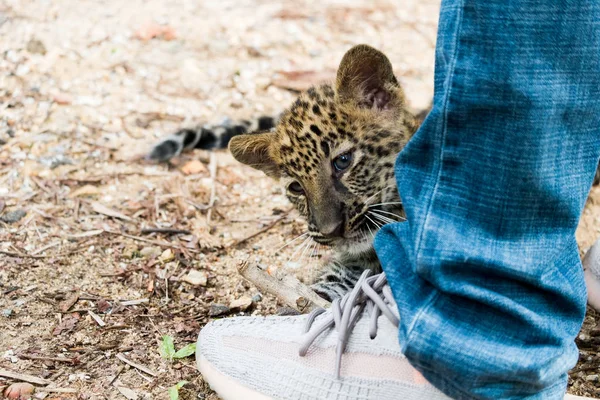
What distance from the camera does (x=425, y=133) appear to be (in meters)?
1.95

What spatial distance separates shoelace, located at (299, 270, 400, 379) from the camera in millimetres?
2262

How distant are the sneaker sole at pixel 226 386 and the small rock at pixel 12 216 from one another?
1968 millimetres

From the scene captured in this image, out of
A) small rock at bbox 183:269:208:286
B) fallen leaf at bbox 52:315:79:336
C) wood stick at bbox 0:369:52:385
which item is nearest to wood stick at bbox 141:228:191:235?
small rock at bbox 183:269:208:286

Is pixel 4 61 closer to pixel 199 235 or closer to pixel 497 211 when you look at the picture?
pixel 199 235

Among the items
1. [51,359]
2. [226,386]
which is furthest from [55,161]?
[226,386]

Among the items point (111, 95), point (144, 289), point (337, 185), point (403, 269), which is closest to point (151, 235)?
point (144, 289)

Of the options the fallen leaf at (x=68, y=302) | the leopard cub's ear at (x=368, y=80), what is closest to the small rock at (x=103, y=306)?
the fallen leaf at (x=68, y=302)

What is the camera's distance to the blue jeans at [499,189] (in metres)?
1.83

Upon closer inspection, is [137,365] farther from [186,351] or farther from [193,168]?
[193,168]

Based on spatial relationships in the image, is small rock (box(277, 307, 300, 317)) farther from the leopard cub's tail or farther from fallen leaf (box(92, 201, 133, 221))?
the leopard cub's tail

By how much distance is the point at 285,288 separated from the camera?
2.97m

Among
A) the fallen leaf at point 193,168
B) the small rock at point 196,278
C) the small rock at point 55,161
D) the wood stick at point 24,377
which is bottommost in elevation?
the small rock at point 196,278

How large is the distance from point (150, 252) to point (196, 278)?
→ 0.38 meters

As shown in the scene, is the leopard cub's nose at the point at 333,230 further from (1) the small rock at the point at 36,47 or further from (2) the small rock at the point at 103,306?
(1) the small rock at the point at 36,47
